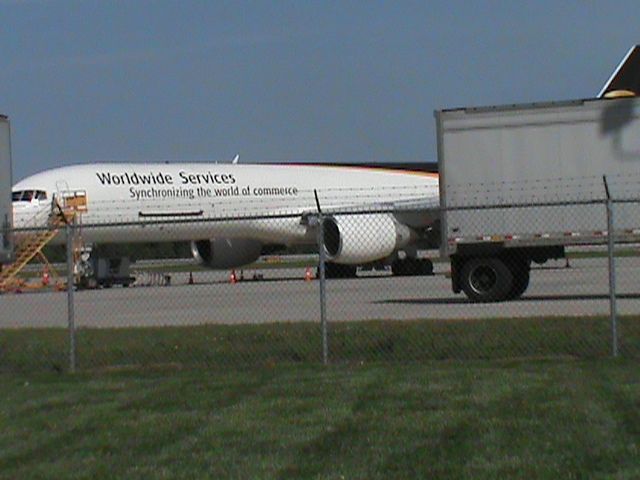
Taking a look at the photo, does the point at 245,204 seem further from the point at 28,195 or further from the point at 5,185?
the point at 5,185

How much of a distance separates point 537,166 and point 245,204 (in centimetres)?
1796

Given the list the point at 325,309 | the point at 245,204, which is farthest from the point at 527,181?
the point at 245,204

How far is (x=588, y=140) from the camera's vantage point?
22.9m

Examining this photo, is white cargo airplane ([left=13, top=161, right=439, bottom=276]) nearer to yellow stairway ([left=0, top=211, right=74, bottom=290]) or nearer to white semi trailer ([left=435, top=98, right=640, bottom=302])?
yellow stairway ([left=0, top=211, right=74, bottom=290])

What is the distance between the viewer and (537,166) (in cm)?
2327

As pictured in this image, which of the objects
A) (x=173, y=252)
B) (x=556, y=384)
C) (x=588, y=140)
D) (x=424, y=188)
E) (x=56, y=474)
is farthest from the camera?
(x=173, y=252)

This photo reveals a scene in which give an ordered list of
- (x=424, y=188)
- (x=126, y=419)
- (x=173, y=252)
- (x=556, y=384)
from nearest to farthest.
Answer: (x=126, y=419) < (x=556, y=384) < (x=424, y=188) < (x=173, y=252)

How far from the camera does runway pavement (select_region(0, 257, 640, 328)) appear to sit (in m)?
21.9

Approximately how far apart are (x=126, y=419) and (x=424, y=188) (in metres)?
33.6

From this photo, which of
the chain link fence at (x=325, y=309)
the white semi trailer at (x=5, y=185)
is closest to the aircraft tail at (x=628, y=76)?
the chain link fence at (x=325, y=309)

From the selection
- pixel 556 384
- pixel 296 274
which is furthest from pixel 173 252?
pixel 556 384

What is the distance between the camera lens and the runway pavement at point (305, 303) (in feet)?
71.9

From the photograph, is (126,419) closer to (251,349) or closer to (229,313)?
(251,349)

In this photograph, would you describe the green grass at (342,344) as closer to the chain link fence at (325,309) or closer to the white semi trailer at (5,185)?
the chain link fence at (325,309)
